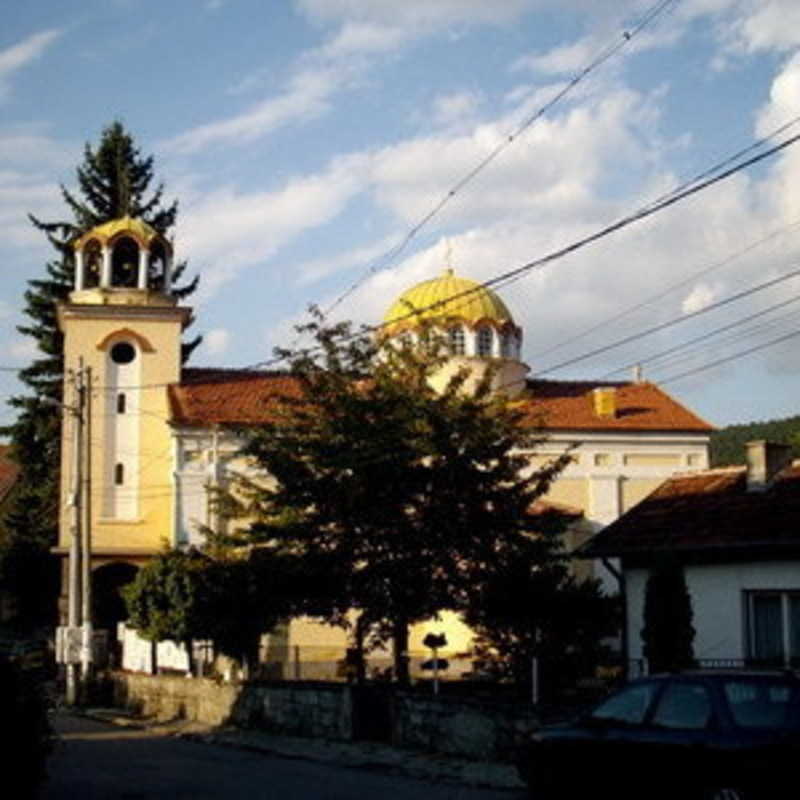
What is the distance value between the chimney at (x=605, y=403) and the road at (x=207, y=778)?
30.9 metres

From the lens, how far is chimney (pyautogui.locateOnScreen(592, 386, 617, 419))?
50.8 m

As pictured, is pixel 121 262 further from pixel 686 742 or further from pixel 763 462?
pixel 686 742

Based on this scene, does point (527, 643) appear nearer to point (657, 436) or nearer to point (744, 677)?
point (744, 677)

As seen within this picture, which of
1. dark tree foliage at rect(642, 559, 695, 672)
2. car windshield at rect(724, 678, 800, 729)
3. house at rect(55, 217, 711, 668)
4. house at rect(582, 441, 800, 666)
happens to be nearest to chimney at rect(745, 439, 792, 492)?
house at rect(582, 441, 800, 666)

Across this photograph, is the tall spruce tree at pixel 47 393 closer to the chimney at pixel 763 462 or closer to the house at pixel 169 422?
the house at pixel 169 422

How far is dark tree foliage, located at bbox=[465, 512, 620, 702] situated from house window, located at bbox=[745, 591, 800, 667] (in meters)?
3.11

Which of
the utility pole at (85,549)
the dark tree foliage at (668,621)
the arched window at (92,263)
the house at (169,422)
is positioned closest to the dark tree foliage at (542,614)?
the dark tree foliage at (668,621)

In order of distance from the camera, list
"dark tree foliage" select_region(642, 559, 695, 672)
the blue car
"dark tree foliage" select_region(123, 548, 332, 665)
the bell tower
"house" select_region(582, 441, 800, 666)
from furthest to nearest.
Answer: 1. the bell tower
2. "dark tree foliage" select_region(123, 548, 332, 665)
3. "house" select_region(582, 441, 800, 666)
4. "dark tree foliage" select_region(642, 559, 695, 672)
5. the blue car

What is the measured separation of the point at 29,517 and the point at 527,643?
33.2 m

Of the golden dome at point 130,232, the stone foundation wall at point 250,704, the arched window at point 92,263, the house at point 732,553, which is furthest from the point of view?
the arched window at point 92,263

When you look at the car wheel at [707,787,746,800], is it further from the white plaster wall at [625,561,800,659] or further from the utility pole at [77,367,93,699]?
the utility pole at [77,367,93,699]

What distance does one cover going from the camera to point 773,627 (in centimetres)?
2119

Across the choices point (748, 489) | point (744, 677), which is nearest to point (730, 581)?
point (748, 489)

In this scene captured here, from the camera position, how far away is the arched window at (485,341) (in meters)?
51.0
